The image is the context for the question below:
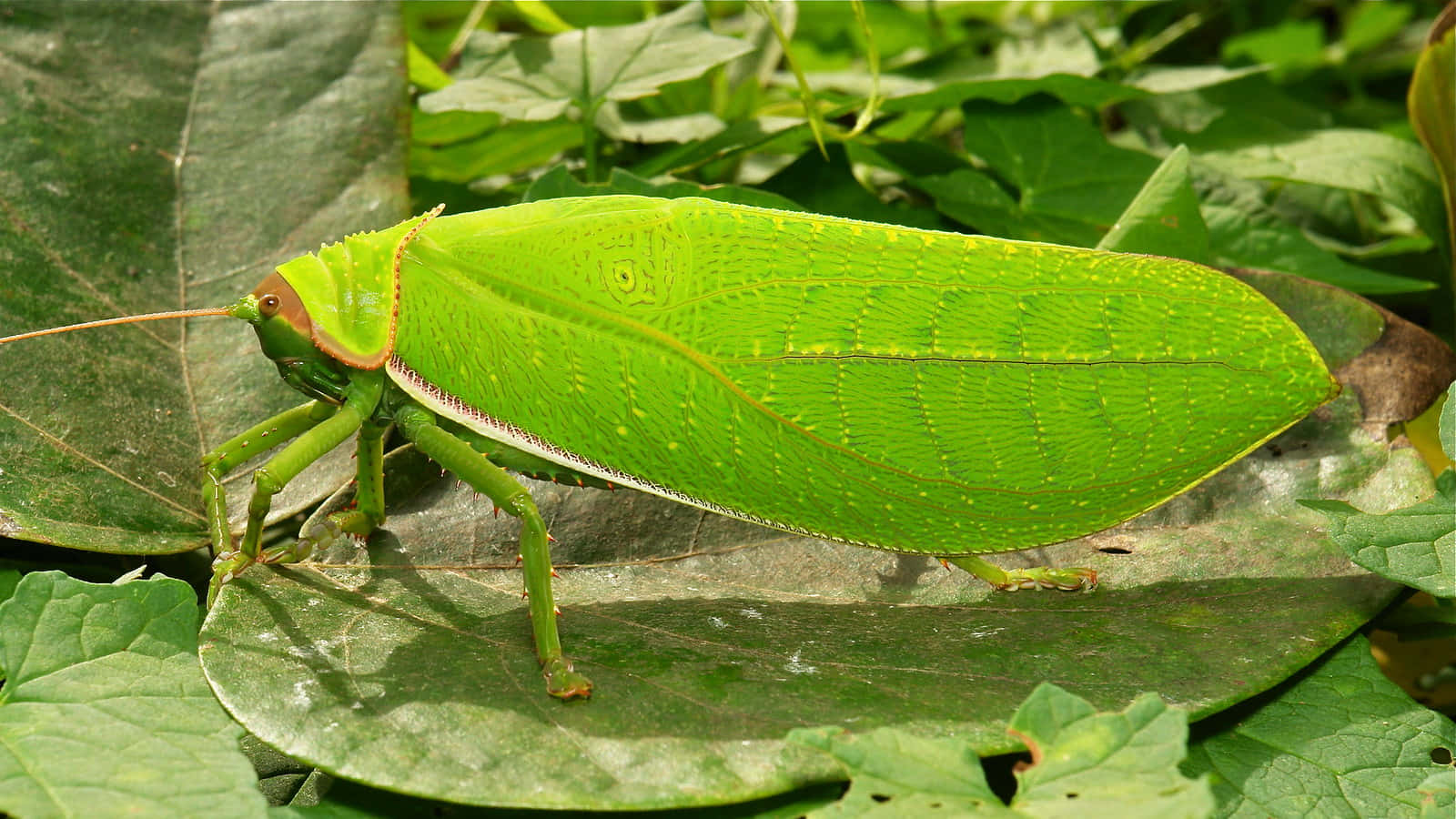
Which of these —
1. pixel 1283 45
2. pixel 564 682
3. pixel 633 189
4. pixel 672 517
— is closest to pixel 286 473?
pixel 564 682

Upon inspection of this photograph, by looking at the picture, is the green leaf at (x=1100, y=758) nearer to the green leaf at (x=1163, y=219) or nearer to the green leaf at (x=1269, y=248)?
the green leaf at (x=1163, y=219)

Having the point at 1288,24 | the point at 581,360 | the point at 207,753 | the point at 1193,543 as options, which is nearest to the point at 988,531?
the point at 1193,543

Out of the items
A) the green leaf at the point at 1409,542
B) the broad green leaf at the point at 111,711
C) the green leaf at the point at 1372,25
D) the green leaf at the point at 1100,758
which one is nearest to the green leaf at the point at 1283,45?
the green leaf at the point at 1372,25

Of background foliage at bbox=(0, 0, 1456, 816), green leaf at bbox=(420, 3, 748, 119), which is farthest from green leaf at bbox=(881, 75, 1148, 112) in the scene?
green leaf at bbox=(420, 3, 748, 119)

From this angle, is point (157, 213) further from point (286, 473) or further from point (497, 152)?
point (286, 473)

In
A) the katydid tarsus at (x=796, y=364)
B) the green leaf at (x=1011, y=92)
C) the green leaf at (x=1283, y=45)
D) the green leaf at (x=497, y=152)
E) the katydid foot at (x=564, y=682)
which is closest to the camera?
the katydid foot at (x=564, y=682)

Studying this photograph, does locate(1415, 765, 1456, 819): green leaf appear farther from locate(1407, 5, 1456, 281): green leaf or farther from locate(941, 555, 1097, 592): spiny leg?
locate(1407, 5, 1456, 281): green leaf

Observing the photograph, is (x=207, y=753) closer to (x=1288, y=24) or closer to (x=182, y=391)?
(x=182, y=391)
